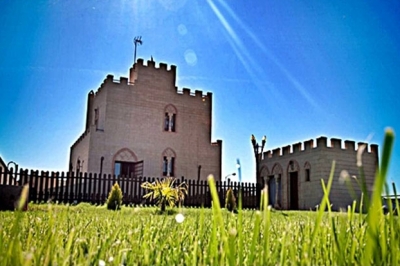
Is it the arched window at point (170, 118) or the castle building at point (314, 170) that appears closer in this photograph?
the castle building at point (314, 170)

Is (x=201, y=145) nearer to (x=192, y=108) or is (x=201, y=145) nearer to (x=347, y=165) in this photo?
(x=192, y=108)

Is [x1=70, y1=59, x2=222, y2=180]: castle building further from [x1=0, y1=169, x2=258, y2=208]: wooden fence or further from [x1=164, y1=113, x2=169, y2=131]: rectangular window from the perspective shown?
[x1=0, y1=169, x2=258, y2=208]: wooden fence

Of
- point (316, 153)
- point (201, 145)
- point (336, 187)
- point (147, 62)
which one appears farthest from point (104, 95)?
point (336, 187)

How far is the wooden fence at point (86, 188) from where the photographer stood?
17.4 metres

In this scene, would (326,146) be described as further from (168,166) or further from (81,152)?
(81,152)

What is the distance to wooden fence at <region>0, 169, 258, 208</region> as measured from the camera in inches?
683

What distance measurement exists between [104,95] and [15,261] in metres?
25.5

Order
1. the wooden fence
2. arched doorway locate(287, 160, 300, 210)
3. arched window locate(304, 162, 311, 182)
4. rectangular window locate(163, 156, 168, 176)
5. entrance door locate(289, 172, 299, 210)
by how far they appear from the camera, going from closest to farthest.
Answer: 1. the wooden fence
2. arched window locate(304, 162, 311, 182)
3. arched doorway locate(287, 160, 300, 210)
4. entrance door locate(289, 172, 299, 210)
5. rectangular window locate(163, 156, 168, 176)

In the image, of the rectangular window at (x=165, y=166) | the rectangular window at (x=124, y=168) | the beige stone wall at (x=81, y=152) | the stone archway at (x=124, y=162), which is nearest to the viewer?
the beige stone wall at (x=81, y=152)

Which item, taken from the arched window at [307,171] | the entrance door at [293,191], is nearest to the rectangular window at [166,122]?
the entrance door at [293,191]

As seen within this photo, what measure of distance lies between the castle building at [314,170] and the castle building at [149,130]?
476 centimetres

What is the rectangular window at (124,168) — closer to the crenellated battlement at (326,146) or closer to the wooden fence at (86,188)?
the wooden fence at (86,188)

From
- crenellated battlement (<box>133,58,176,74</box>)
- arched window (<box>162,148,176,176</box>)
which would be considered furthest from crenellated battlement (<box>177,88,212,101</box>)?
arched window (<box>162,148,176,176</box>)

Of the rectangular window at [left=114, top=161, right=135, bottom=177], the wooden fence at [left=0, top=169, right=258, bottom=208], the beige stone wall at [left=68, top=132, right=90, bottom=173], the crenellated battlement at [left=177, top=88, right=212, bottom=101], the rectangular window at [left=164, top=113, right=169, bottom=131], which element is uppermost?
the crenellated battlement at [left=177, top=88, right=212, bottom=101]
